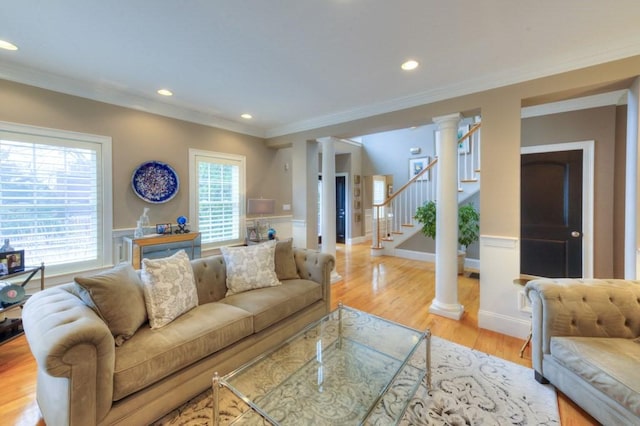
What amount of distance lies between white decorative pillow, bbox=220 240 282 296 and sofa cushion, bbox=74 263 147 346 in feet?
2.63

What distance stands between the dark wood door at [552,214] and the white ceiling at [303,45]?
6.21 ft

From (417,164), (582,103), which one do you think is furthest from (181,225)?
(417,164)

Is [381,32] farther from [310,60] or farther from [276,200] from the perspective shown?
[276,200]

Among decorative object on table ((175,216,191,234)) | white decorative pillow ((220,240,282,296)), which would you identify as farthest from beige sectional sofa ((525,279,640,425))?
decorative object on table ((175,216,191,234))

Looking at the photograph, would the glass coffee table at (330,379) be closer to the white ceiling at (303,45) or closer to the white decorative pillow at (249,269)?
the white decorative pillow at (249,269)

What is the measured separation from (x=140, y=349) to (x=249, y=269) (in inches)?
43.6

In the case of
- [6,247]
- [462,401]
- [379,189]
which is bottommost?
[462,401]

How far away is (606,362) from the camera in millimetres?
1513

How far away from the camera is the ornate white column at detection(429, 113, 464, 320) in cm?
305

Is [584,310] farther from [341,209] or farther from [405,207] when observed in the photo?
[341,209]

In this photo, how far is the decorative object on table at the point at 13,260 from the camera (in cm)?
236

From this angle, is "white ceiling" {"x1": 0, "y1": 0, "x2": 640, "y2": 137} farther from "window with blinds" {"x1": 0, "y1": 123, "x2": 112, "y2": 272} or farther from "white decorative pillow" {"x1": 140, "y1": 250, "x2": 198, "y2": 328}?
"white decorative pillow" {"x1": 140, "y1": 250, "x2": 198, "y2": 328}

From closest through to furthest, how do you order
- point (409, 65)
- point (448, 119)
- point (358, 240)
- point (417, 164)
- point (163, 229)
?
point (409, 65) < point (448, 119) < point (163, 229) < point (417, 164) < point (358, 240)

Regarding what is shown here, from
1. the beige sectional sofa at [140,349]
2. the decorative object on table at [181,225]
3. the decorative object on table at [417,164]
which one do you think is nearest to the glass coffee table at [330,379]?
the beige sectional sofa at [140,349]
